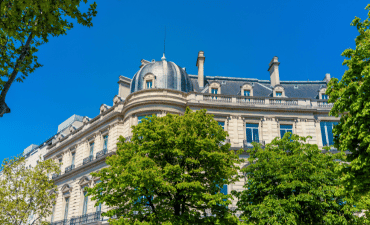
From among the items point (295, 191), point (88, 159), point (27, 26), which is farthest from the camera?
point (88, 159)

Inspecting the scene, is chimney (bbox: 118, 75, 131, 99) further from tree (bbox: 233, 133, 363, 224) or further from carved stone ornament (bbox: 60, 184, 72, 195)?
tree (bbox: 233, 133, 363, 224)

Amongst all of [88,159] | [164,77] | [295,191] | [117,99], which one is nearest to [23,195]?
[88,159]

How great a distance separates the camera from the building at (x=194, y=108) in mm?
26250

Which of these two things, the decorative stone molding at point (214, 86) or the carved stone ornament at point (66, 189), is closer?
the decorative stone molding at point (214, 86)

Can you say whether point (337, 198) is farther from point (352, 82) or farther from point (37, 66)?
point (37, 66)

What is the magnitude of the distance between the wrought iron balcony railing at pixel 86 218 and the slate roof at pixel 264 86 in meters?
12.9

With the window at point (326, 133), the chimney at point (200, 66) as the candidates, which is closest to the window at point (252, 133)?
the window at point (326, 133)

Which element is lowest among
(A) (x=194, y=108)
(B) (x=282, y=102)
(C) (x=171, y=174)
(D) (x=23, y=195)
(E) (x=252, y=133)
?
(C) (x=171, y=174)

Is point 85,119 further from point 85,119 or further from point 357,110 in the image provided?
point 357,110

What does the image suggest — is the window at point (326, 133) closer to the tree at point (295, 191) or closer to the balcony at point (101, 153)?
the tree at point (295, 191)

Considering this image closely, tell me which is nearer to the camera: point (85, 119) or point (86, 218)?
point (86, 218)

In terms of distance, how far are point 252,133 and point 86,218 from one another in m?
14.1

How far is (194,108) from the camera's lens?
26.4m

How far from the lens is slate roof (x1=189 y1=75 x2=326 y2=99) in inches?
1205
